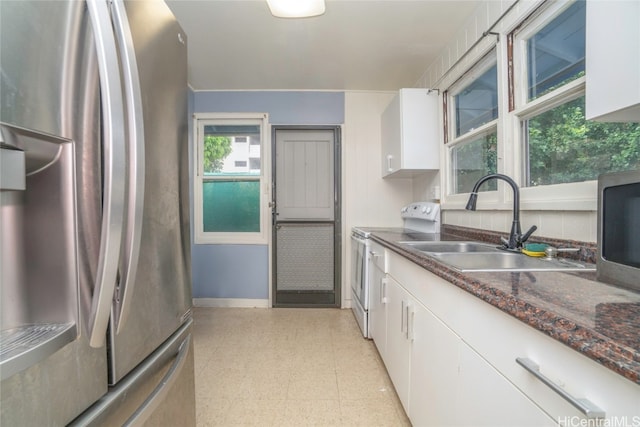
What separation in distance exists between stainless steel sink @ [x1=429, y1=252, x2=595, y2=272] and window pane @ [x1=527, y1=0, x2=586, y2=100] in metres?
0.84

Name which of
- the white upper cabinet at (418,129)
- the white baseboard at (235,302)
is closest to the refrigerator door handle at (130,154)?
the white upper cabinet at (418,129)

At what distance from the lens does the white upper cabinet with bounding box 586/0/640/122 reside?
2.53ft

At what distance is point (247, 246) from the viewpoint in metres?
3.41

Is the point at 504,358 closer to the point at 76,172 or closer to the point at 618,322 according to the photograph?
the point at 618,322

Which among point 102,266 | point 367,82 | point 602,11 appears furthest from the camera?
point 367,82

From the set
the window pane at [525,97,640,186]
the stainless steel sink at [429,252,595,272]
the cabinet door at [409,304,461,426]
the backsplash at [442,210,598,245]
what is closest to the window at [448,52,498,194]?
the backsplash at [442,210,598,245]

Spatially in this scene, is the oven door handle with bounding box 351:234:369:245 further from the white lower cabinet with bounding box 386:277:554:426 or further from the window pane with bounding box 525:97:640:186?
the window pane with bounding box 525:97:640:186

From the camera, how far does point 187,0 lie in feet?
6.34

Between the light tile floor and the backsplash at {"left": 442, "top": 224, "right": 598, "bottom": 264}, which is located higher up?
the backsplash at {"left": 442, "top": 224, "right": 598, "bottom": 264}

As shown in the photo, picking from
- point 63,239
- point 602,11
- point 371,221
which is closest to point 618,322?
point 602,11

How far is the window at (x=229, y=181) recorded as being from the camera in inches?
134

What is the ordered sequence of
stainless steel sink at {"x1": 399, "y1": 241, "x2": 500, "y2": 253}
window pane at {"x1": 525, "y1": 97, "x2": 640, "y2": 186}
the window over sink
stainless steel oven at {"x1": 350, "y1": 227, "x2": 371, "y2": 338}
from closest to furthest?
window pane at {"x1": 525, "y1": 97, "x2": 640, "y2": 186}, the window over sink, stainless steel sink at {"x1": 399, "y1": 241, "x2": 500, "y2": 253}, stainless steel oven at {"x1": 350, "y1": 227, "x2": 371, "y2": 338}

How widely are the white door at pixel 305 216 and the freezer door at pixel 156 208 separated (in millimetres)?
2320

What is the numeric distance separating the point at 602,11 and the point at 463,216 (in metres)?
1.58
